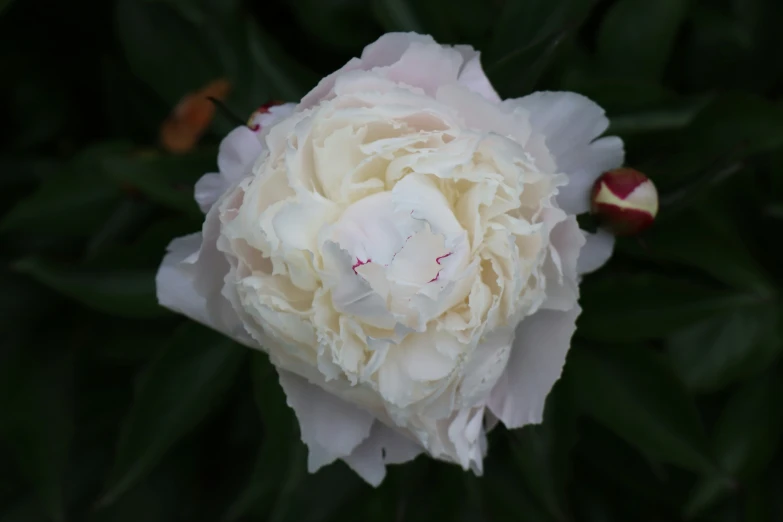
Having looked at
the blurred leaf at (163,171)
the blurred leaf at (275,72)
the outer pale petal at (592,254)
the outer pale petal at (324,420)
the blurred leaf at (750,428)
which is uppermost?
the blurred leaf at (275,72)

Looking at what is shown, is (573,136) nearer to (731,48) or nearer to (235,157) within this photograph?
(235,157)

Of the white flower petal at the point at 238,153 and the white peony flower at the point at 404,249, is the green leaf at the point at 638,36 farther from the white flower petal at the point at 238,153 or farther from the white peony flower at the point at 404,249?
the white flower petal at the point at 238,153

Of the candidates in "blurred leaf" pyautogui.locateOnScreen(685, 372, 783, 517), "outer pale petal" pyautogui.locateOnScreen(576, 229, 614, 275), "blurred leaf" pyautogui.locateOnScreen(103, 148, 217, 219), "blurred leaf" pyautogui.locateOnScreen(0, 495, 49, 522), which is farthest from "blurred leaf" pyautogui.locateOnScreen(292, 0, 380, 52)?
"blurred leaf" pyautogui.locateOnScreen(0, 495, 49, 522)

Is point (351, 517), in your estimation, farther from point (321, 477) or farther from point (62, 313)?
point (62, 313)

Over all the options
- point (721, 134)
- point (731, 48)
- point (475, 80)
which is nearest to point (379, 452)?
point (475, 80)

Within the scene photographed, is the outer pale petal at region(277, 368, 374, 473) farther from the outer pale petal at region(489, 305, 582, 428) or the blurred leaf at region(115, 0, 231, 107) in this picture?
the blurred leaf at region(115, 0, 231, 107)

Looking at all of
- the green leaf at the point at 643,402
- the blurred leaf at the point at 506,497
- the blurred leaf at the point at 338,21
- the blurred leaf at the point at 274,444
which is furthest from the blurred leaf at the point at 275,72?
the blurred leaf at the point at 506,497
